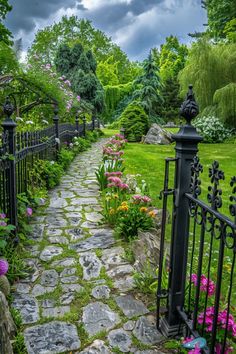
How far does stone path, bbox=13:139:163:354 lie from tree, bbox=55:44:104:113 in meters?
16.9

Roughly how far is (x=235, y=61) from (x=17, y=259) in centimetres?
1529

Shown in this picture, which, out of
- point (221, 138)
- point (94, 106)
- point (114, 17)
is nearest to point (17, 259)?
point (221, 138)

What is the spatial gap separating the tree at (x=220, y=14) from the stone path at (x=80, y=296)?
67.5 feet

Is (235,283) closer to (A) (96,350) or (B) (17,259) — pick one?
(A) (96,350)

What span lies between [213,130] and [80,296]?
1377 cm

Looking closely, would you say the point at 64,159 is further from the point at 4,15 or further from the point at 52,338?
the point at 4,15

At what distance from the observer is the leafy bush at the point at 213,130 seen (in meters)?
14.8

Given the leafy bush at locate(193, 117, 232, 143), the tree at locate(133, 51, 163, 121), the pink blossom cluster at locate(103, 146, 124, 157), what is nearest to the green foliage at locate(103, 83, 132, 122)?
the tree at locate(133, 51, 163, 121)

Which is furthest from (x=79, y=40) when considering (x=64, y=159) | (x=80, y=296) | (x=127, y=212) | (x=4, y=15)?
(x=80, y=296)

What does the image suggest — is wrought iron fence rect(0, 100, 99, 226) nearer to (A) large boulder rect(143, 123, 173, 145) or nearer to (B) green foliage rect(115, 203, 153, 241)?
(B) green foliage rect(115, 203, 153, 241)

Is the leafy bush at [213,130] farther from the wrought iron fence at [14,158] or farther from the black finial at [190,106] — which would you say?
the black finial at [190,106]

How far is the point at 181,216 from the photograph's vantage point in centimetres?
196

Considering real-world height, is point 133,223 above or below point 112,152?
below

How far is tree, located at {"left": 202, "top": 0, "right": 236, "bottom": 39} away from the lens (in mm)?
19453
